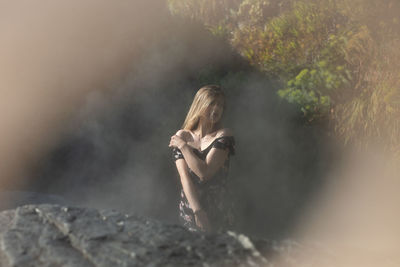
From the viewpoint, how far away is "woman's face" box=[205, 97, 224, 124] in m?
3.03

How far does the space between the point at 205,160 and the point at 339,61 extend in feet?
9.15

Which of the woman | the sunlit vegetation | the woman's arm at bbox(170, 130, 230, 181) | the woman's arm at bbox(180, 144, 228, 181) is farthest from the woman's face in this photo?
the sunlit vegetation

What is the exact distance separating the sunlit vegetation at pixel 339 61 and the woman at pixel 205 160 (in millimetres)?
2190

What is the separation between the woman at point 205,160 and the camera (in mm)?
3021

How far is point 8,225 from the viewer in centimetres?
126

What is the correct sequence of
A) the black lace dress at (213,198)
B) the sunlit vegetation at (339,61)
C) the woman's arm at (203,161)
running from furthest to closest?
1. the sunlit vegetation at (339,61)
2. the black lace dress at (213,198)
3. the woman's arm at (203,161)

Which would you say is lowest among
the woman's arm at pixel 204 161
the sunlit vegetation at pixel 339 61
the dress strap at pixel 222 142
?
the woman's arm at pixel 204 161

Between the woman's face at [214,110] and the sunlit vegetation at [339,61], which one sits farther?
the sunlit vegetation at [339,61]

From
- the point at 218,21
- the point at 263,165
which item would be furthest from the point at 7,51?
the point at 263,165

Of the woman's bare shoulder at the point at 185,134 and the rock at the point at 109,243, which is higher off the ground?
the woman's bare shoulder at the point at 185,134

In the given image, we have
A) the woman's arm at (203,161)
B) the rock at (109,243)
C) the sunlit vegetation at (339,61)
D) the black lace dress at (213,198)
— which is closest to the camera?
the rock at (109,243)

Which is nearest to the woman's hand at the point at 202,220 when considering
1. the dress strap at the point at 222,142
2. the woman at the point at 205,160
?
the woman at the point at 205,160

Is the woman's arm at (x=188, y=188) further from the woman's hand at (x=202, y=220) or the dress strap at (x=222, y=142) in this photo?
the dress strap at (x=222, y=142)

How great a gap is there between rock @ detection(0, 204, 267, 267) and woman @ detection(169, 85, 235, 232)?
1.74 meters
